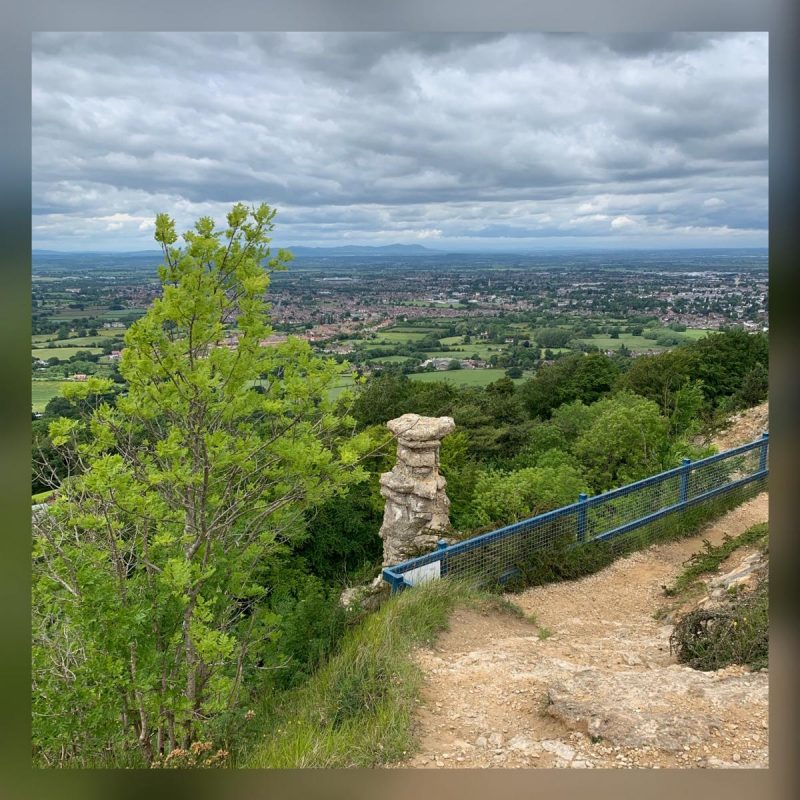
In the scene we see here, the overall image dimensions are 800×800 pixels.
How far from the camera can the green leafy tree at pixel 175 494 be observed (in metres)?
2.55

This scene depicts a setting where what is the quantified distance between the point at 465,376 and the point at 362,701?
35.4ft

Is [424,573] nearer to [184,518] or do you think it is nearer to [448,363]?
[184,518]

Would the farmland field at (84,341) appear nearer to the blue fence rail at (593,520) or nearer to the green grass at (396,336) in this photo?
the blue fence rail at (593,520)

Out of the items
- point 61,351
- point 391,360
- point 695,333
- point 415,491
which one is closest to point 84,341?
point 61,351

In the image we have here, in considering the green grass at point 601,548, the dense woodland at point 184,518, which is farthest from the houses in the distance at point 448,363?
the dense woodland at point 184,518

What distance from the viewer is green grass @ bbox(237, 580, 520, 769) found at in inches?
86.1

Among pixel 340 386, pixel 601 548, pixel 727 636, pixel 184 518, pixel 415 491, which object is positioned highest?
pixel 340 386

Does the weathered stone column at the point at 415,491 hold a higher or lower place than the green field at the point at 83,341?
lower

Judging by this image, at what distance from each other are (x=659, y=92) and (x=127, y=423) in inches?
97.1

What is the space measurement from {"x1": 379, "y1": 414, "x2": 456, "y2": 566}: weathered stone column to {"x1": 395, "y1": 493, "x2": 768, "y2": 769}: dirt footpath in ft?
5.75

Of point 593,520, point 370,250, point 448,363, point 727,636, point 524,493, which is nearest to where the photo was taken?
point 727,636

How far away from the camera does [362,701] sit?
2592 millimetres

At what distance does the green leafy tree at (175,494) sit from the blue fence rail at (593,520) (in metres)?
1.14
